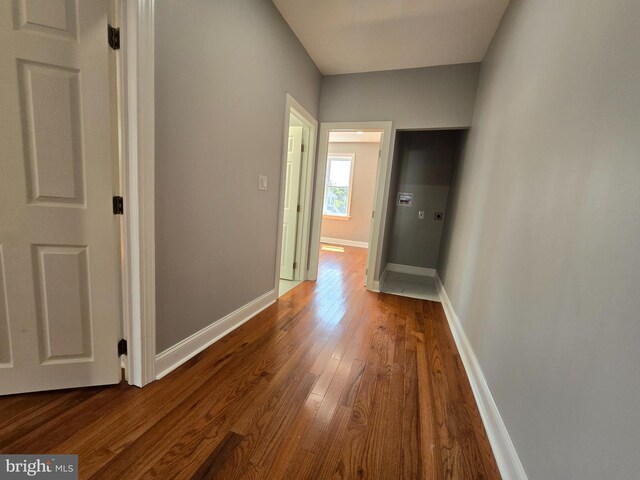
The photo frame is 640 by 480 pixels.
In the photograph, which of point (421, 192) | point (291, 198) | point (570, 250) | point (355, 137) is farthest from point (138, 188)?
point (355, 137)

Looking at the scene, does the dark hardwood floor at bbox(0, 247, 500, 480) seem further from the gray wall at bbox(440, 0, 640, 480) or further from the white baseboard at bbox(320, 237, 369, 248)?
the white baseboard at bbox(320, 237, 369, 248)

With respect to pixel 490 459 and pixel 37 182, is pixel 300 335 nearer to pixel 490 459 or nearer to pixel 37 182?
pixel 490 459

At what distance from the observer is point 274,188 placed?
103 inches

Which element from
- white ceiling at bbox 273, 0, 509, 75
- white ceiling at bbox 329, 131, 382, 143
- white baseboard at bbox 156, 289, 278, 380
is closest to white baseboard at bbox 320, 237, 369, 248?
white ceiling at bbox 329, 131, 382, 143

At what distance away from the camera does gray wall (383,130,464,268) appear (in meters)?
4.26

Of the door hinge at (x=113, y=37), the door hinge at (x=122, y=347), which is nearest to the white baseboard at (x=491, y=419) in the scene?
the door hinge at (x=122, y=347)

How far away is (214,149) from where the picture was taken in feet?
5.85

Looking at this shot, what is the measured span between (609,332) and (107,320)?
210 cm

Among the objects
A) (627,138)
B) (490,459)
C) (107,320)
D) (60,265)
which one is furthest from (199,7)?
(490,459)

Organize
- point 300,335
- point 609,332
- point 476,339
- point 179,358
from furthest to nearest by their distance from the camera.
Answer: point 300,335
point 476,339
point 179,358
point 609,332

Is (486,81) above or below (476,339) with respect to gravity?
above

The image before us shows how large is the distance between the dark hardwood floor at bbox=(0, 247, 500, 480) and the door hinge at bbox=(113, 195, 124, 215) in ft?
3.24

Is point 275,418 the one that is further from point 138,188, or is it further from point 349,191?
point 349,191

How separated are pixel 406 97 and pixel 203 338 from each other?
10.7ft
